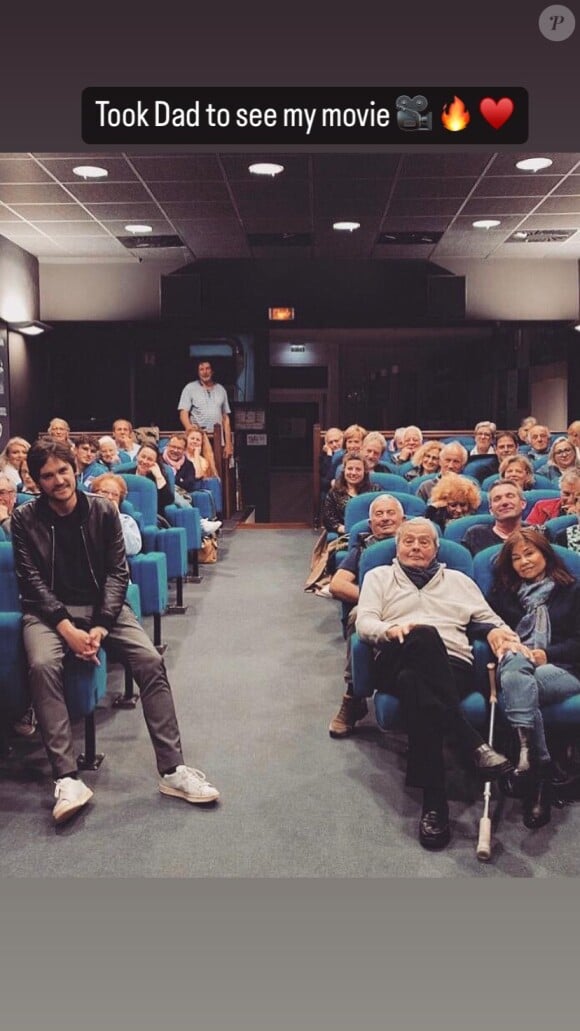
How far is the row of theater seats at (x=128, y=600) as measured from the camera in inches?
122

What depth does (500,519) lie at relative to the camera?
148 inches

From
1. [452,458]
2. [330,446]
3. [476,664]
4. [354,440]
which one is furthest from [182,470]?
[476,664]

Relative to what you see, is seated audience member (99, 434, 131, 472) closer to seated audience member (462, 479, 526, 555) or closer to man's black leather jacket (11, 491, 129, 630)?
man's black leather jacket (11, 491, 129, 630)

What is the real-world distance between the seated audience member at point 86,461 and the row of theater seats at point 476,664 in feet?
9.44

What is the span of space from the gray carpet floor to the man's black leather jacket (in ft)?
2.04

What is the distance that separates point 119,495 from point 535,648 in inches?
84.9

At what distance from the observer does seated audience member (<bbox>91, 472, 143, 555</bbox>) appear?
4.32 meters

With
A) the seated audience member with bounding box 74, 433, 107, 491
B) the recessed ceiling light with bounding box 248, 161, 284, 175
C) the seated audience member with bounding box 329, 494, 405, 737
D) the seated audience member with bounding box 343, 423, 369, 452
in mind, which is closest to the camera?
the seated audience member with bounding box 329, 494, 405, 737

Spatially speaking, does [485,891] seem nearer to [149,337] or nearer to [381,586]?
[381,586]

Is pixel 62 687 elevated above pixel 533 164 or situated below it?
below

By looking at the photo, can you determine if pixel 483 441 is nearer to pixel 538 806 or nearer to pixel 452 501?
pixel 452 501

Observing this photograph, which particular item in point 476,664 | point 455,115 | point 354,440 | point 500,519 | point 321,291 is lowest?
point 476,664

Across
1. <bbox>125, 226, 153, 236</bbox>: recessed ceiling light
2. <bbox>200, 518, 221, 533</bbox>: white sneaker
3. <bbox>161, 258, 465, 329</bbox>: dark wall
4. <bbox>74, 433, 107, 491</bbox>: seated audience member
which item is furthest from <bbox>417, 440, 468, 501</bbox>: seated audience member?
<bbox>161, 258, 465, 329</bbox>: dark wall

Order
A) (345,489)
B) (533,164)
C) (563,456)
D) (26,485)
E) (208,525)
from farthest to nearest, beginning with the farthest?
(533,164) → (208,525) → (563,456) → (26,485) → (345,489)
